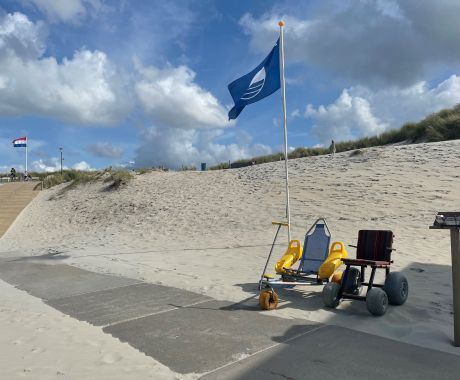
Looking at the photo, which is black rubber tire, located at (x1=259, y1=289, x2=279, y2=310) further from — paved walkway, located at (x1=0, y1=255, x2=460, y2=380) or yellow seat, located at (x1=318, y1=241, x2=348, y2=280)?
yellow seat, located at (x1=318, y1=241, x2=348, y2=280)

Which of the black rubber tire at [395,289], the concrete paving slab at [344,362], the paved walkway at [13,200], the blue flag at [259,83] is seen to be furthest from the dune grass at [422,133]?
the concrete paving slab at [344,362]

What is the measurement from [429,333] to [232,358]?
2324mm

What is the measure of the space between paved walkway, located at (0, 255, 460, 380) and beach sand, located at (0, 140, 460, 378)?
1.04 ft

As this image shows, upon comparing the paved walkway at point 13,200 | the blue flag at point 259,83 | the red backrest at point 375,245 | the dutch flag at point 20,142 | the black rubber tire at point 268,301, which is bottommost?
the black rubber tire at point 268,301

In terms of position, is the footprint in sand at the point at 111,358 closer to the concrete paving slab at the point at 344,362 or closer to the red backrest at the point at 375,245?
the concrete paving slab at the point at 344,362

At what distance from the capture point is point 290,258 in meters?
7.98

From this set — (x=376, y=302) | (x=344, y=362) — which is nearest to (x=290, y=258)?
(x=376, y=302)

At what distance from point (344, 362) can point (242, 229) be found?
32.8 ft

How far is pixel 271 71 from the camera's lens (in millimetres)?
10359

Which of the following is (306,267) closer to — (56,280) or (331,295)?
(331,295)

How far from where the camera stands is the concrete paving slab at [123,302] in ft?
21.1

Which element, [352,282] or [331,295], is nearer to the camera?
[331,295]

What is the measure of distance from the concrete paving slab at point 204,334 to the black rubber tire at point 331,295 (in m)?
0.73

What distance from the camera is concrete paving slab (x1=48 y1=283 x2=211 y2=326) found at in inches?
253
